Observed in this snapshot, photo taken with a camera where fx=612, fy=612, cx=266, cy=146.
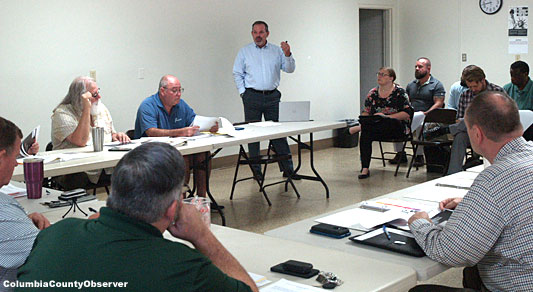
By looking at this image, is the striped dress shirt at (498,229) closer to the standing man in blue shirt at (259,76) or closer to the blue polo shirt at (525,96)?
the standing man in blue shirt at (259,76)

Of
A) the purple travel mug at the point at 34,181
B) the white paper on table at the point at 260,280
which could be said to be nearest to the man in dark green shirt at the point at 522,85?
the purple travel mug at the point at 34,181

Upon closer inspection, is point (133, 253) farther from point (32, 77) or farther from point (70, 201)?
point (32, 77)

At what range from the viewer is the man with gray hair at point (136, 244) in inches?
53.8

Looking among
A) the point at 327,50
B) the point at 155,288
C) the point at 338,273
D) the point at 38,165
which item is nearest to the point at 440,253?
the point at 338,273

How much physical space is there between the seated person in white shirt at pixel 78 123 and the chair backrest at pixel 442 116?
3.74 m

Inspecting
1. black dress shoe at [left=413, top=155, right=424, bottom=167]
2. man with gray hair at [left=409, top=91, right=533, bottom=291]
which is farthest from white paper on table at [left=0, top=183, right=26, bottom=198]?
black dress shoe at [left=413, top=155, right=424, bottom=167]

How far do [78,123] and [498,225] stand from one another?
3.61m

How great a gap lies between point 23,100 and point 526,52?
7.27 metres

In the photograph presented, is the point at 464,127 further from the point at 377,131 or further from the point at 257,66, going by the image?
the point at 257,66

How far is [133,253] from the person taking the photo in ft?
4.51

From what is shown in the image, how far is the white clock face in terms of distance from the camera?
9.57 meters

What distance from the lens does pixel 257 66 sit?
762cm

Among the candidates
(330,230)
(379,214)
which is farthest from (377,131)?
(330,230)

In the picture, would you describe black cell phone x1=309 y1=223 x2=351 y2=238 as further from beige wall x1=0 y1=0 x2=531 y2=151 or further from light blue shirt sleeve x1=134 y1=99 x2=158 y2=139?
beige wall x1=0 y1=0 x2=531 y2=151
